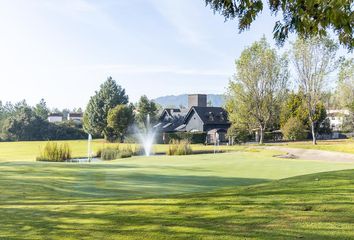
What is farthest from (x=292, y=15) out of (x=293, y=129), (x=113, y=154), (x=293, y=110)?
(x=293, y=110)

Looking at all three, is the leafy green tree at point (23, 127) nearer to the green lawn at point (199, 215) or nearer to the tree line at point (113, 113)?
the tree line at point (113, 113)

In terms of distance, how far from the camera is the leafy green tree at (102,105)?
6078 cm

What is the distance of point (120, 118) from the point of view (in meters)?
55.1

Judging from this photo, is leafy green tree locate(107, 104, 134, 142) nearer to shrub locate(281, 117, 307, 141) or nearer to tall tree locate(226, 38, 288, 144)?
tall tree locate(226, 38, 288, 144)

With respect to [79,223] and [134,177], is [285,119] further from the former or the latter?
[79,223]

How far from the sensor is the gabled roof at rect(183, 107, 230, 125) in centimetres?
5759

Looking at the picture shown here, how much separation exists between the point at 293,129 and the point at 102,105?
29921 mm

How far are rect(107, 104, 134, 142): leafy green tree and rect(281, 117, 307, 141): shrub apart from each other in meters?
21.7

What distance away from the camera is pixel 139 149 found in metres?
33.1

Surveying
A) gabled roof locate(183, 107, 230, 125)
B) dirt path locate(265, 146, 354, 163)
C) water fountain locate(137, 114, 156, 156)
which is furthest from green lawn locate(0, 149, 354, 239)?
gabled roof locate(183, 107, 230, 125)

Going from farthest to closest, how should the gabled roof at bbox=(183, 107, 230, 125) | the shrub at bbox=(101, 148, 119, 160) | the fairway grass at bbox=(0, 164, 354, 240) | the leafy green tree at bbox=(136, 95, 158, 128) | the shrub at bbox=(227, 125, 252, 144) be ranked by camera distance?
the leafy green tree at bbox=(136, 95, 158, 128)
the gabled roof at bbox=(183, 107, 230, 125)
the shrub at bbox=(227, 125, 252, 144)
the shrub at bbox=(101, 148, 119, 160)
the fairway grass at bbox=(0, 164, 354, 240)

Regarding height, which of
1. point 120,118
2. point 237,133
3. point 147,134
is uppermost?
point 120,118

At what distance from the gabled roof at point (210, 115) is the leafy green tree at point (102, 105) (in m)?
11.7

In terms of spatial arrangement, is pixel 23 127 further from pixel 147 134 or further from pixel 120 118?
pixel 147 134
